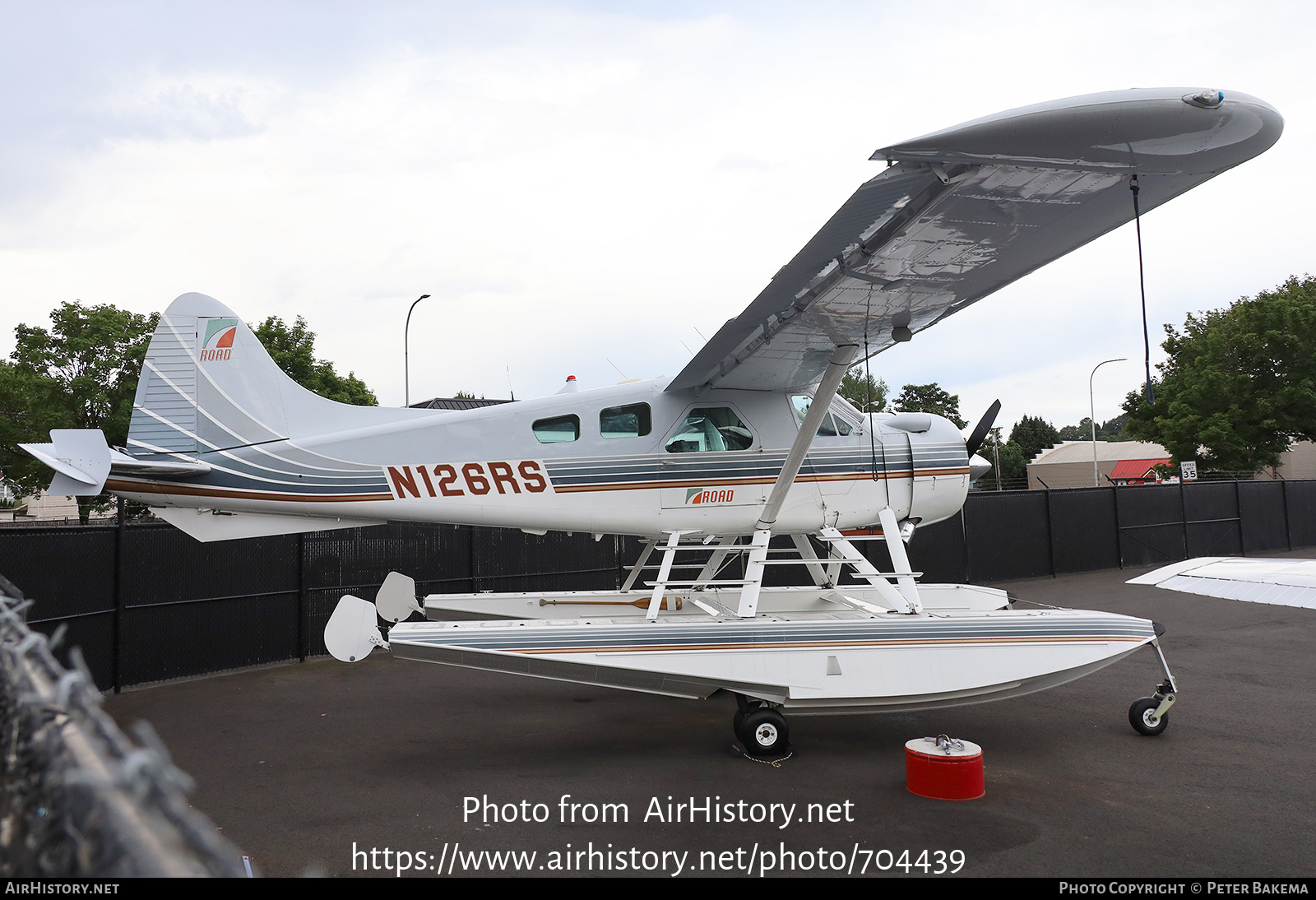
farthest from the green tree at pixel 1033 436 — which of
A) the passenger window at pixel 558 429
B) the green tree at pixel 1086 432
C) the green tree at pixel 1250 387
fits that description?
the passenger window at pixel 558 429

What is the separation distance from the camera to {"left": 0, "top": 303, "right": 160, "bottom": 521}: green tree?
2706 cm

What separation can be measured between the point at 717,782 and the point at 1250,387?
4128 centimetres

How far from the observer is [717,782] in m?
5.70

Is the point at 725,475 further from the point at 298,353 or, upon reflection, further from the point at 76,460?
the point at 298,353

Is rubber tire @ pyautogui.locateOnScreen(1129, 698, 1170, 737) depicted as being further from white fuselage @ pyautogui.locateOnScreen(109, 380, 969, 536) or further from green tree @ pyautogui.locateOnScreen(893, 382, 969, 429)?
green tree @ pyautogui.locateOnScreen(893, 382, 969, 429)

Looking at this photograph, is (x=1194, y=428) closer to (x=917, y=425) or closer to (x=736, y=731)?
(x=917, y=425)

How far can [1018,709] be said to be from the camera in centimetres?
769

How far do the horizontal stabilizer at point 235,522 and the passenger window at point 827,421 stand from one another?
13.8ft

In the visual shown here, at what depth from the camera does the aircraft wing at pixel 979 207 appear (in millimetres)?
3748

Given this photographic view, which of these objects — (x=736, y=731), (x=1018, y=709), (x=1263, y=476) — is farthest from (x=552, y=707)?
(x=1263, y=476)

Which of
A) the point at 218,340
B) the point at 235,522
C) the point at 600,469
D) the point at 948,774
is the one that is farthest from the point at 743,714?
the point at 218,340

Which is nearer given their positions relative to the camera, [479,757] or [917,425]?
[479,757]
